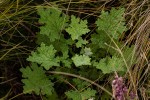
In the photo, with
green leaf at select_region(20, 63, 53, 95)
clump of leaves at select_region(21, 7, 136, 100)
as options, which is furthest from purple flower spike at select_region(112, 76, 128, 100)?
green leaf at select_region(20, 63, 53, 95)

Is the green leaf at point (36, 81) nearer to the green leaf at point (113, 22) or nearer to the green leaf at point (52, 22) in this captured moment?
the green leaf at point (52, 22)

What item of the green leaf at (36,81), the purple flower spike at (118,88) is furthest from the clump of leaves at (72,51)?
the purple flower spike at (118,88)

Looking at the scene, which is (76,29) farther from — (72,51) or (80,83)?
(80,83)

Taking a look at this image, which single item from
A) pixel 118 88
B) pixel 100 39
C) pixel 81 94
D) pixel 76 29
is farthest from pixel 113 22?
pixel 118 88

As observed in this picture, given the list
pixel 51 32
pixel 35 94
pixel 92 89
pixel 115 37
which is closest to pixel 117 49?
pixel 115 37

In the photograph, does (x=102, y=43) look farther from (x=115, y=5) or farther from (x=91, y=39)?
(x=115, y=5)
